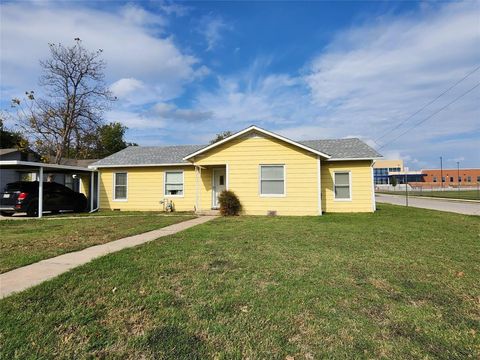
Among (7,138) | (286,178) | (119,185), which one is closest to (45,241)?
(286,178)

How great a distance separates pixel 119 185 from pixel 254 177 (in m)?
8.22

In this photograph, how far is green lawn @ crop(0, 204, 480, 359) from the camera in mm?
2986

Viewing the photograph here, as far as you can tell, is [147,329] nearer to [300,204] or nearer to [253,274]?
[253,274]

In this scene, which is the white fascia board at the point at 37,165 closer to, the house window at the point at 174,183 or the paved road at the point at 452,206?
the house window at the point at 174,183

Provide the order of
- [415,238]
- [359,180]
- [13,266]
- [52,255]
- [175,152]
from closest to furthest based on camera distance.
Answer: [13,266] < [52,255] < [415,238] < [359,180] < [175,152]

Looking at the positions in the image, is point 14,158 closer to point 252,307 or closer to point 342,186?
point 342,186

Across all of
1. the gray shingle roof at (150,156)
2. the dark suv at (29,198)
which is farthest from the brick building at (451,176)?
the dark suv at (29,198)

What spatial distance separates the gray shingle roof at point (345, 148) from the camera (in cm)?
1525

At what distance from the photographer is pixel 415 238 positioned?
8367 millimetres

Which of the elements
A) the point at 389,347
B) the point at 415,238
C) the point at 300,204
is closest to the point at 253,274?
the point at 389,347

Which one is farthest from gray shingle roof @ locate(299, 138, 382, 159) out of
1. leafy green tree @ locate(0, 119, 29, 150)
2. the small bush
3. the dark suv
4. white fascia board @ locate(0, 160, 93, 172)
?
leafy green tree @ locate(0, 119, 29, 150)

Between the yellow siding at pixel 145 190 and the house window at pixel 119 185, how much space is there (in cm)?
22

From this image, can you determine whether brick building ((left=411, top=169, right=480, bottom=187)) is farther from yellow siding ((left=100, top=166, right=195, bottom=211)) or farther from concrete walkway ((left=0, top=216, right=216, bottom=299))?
concrete walkway ((left=0, top=216, right=216, bottom=299))

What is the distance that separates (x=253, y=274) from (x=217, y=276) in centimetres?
59
